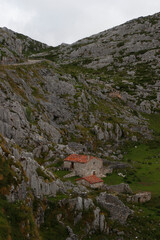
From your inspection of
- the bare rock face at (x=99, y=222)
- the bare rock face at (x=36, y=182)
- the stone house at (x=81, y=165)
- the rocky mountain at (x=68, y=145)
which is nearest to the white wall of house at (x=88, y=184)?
the rocky mountain at (x=68, y=145)

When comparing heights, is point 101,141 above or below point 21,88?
below

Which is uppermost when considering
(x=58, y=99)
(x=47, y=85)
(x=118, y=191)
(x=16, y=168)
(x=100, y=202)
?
(x=47, y=85)

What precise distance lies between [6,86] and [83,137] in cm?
2899

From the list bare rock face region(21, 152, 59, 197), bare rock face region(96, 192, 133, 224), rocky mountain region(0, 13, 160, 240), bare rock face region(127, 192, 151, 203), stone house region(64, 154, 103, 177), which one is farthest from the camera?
stone house region(64, 154, 103, 177)

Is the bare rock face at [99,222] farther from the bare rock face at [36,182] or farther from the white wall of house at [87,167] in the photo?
the white wall of house at [87,167]

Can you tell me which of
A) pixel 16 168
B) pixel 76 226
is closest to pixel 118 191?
pixel 76 226

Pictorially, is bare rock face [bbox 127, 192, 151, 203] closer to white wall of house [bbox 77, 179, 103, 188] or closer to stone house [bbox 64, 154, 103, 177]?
white wall of house [bbox 77, 179, 103, 188]

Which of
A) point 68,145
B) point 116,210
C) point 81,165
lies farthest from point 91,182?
point 68,145

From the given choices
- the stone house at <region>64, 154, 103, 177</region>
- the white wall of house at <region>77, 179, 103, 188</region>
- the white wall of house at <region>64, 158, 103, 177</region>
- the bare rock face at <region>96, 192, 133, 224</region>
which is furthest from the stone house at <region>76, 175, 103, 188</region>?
the bare rock face at <region>96, 192, 133, 224</region>

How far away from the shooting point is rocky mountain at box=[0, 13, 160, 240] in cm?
2552

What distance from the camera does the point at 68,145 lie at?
Answer: 71.9m

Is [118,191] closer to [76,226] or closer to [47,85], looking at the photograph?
[76,226]

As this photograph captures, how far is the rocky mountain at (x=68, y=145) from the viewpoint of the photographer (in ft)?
83.7

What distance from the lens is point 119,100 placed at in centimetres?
12512
